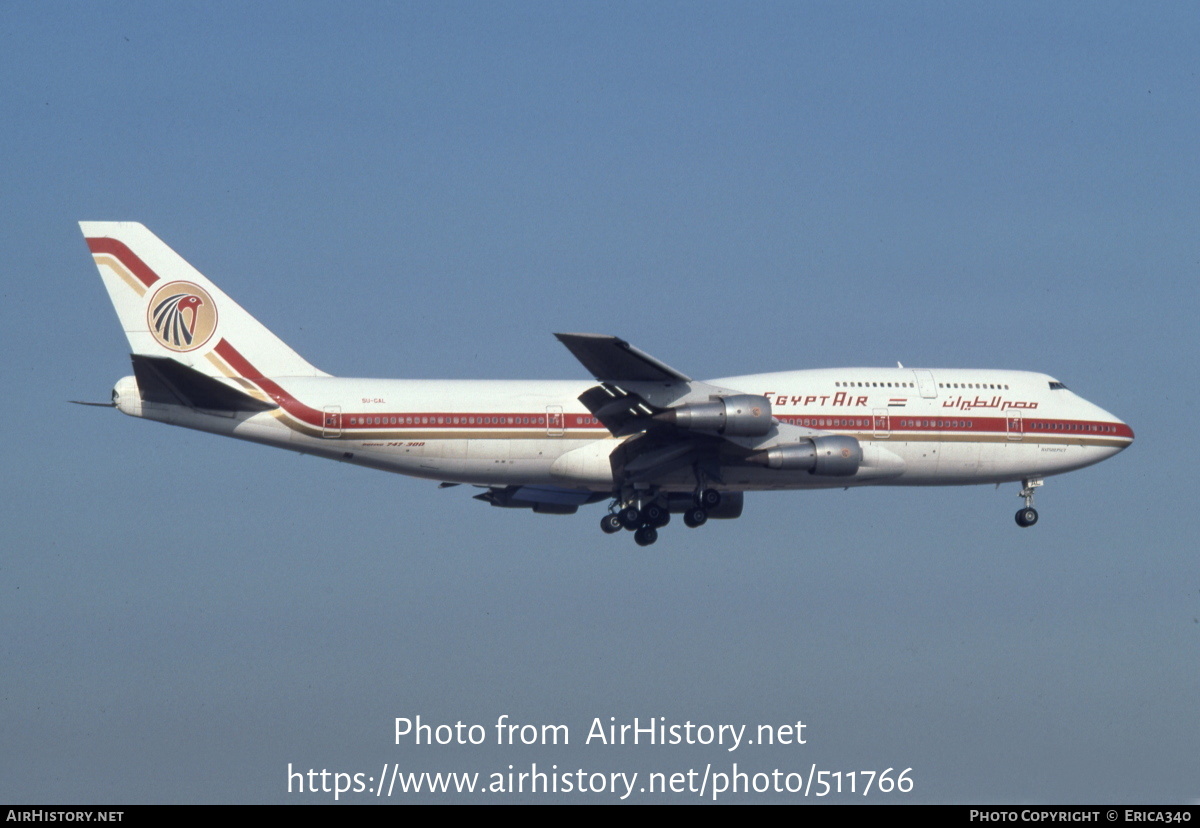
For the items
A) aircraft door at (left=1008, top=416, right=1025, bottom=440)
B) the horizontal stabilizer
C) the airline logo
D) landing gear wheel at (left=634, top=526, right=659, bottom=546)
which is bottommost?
landing gear wheel at (left=634, top=526, right=659, bottom=546)

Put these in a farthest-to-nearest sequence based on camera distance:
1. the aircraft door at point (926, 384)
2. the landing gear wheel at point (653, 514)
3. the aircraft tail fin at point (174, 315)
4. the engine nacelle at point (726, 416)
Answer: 1. the aircraft door at point (926, 384)
2. the landing gear wheel at point (653, 514)
3. the aircraft tail fin at point (174, 315)
4. the engine nacelle at point (726, 416)

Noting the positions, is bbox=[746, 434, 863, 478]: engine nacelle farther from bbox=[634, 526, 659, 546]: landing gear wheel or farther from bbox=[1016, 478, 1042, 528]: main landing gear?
bbox=[1016, 478, 1042, 528]: main landing gear

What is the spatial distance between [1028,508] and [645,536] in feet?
44.7

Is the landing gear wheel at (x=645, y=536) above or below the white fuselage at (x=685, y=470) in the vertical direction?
below

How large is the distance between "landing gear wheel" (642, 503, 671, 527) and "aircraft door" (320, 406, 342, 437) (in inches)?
394

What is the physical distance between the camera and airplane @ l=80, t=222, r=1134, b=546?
44125 millimetres

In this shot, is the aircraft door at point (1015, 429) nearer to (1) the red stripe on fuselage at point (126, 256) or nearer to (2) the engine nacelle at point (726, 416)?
(2) the engine nacelle at point (726, 416)

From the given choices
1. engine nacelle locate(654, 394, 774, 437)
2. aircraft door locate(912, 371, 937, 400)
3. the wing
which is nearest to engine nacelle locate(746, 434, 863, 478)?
the wing

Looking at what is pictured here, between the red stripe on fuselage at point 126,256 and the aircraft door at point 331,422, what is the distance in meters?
7.05

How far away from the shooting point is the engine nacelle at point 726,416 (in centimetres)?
4369

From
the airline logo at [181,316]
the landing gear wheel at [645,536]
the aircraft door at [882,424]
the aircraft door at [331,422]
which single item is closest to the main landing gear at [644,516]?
the landing gear wheel at [645,536]

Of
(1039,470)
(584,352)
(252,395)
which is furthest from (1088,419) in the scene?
(252,395)

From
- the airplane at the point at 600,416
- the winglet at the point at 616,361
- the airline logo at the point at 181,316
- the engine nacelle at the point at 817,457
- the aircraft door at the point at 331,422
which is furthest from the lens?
the airline logo at the point at 181,316
